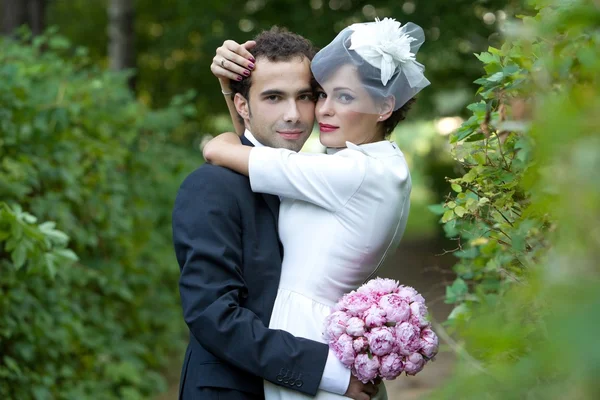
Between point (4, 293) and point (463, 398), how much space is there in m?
3.80

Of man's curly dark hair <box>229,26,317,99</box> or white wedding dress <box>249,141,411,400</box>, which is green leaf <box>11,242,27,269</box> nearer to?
man's curly dark hair <box>229,26,317,99</box>

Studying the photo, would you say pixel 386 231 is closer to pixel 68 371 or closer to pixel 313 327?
pixel 313 327

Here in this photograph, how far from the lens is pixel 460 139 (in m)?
2.76

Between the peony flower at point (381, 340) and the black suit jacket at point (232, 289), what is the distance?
0.59 feet

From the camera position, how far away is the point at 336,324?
273cm

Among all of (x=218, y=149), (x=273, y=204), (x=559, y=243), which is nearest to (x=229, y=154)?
(x=218, y=149)

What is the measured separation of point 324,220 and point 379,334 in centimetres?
45

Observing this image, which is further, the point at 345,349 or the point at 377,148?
the point at 377,148

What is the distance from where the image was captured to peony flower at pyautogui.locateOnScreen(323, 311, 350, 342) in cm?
272

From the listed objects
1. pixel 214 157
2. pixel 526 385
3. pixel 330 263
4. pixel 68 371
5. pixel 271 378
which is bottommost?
pixel 68 371

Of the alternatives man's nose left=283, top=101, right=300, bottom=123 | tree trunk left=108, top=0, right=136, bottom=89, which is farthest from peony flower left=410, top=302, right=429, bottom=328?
tree trunk left=108, top=0, right=136, bottom=89

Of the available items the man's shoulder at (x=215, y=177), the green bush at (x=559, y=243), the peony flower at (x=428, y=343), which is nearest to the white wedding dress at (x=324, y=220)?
the man's shoulder at (x=215, y=177)

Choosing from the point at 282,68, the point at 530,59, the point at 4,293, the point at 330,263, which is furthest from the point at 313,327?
the point at 4,293

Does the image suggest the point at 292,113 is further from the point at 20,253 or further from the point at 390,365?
the point at 20,253
